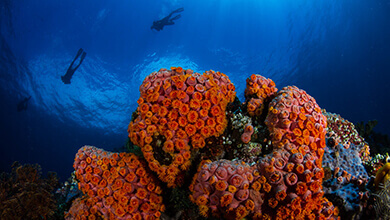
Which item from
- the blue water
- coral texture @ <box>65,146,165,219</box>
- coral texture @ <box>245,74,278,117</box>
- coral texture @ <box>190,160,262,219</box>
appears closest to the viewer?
coral texture @ <box>190,160,262,219</box>

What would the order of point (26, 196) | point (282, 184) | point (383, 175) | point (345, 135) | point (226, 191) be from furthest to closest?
point (26, 196) < point (345, 135) < point (383, 175) < point (282, 184) < point (226, 191)

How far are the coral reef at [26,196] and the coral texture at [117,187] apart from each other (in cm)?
208

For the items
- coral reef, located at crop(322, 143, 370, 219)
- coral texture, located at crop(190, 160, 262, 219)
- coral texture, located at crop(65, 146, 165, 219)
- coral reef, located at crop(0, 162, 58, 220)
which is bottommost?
coral reef, located at crop(0, 162, 58, 220)

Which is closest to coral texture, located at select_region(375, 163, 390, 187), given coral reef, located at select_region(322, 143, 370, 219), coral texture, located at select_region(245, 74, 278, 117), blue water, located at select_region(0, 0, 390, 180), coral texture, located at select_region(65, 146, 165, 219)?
coral reef, located at select_region(322, 143, 370, 219)

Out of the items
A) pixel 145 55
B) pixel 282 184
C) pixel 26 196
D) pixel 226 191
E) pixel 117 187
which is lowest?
pixel 26 196

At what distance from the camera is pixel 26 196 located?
516 centimetres

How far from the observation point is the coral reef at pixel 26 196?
16.2 ft

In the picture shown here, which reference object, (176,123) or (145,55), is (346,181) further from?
(145,55)

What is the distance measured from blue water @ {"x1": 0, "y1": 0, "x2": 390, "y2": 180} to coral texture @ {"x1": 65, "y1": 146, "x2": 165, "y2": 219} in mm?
34666

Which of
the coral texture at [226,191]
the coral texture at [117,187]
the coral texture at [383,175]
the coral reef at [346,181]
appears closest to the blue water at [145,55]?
the coral texture at [117,187]

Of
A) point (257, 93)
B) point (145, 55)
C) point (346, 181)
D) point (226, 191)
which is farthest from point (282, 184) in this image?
point (145, 55)

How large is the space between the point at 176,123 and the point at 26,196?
5134 millimetres

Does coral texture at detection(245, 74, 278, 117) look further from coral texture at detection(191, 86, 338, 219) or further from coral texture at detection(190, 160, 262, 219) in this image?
coral texture at detection(190, 160, 262, 219)

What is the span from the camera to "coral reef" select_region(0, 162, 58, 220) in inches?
195
